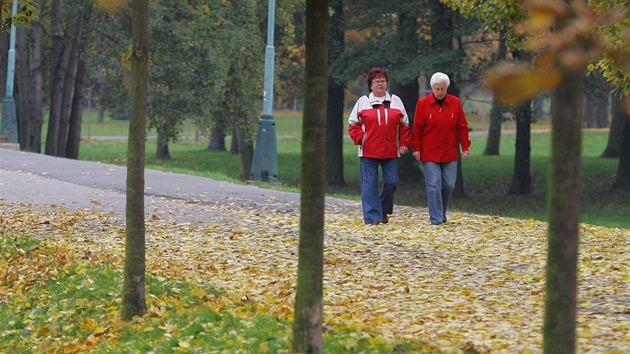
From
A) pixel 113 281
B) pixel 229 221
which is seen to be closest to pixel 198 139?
pixel 229 221

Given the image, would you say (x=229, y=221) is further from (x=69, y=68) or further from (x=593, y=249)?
(x=69, y=68)

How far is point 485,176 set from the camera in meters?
35.0

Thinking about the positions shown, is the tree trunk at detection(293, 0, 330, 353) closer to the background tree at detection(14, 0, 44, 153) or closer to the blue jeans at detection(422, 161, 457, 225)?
the blue jeans at detection(422, 161, 457, 225)

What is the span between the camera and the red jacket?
12.3 metres

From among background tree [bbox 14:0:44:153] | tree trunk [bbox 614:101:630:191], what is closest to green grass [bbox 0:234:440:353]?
tree trunk [bbox 614:101:630:191]

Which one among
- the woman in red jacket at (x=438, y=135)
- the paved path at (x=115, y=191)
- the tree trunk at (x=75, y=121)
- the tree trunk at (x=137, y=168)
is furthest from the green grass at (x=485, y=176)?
the tree trunk at (x=137, y=168)

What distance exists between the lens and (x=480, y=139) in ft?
190

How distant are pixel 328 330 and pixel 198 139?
53.3m

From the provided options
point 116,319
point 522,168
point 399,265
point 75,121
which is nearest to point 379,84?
point 399,265

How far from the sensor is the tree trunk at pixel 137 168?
7.55 m

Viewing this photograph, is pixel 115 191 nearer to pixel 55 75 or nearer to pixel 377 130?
pixel 377 130

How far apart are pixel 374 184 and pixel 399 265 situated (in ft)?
9.18

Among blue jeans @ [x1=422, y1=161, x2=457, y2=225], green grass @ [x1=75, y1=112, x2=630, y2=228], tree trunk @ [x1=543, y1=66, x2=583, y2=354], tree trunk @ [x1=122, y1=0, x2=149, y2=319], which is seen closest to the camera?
tree trunk @ [x1=543, y1=66, x2=583, y2=354]

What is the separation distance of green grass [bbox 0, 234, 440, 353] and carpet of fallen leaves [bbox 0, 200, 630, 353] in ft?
0.85
